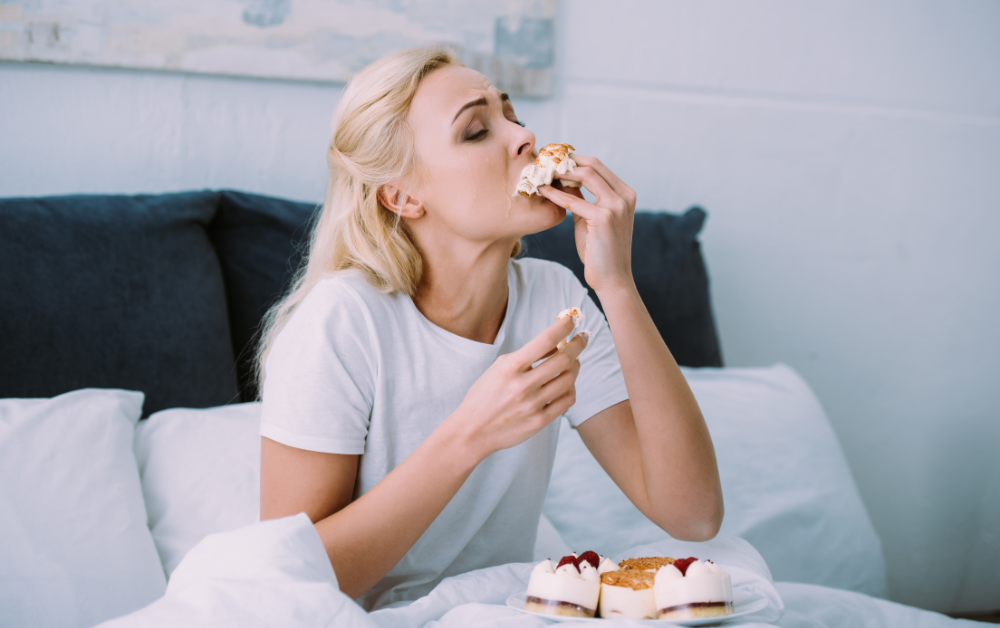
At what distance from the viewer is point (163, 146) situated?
5.67 ft

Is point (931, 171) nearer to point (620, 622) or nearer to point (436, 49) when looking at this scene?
point (436, 49)

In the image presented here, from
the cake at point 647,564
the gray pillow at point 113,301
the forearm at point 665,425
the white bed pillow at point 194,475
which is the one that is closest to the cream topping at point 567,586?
the cake at point 647,564

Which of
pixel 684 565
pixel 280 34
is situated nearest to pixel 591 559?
pixel 684 565

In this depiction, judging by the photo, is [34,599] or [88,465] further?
[88,465]

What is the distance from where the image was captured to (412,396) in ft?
3.90

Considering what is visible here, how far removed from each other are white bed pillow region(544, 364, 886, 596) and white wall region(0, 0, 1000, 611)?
2.33 ft

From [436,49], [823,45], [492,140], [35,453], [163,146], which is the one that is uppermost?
[823,45]

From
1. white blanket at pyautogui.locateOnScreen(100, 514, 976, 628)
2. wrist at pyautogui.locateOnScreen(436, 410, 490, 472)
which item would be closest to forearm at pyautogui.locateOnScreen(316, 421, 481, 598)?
wrist at pyautogui.locateOnScreen(436, 410, 490, 472)

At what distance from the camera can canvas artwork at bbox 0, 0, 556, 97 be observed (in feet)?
5.22

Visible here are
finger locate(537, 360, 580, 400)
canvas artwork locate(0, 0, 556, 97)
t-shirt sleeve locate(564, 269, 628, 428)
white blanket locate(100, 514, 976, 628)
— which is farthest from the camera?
canvas artwork locate(0, 0, 556, 97)

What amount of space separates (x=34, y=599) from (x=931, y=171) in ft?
9.38

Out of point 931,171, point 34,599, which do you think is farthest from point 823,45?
point 34,599

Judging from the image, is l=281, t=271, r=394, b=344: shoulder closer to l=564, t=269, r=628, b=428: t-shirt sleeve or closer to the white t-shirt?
the white t-shirt

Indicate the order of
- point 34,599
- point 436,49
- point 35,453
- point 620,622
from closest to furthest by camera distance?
point 620,622 → point 34,599 → point 35,453 → point 436,49
